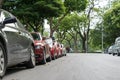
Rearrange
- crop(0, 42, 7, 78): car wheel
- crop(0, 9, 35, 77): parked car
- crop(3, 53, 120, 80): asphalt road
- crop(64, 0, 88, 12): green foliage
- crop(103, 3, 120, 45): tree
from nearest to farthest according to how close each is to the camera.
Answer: crop(0, 42, 7, 78): car wheel
crop(0, 9, 35, 77): parked car
crop(3, 53, 120, 80): asphalt road
crop(64, 0, 88, 12): green foliage
crop(103, 3, 120, 45): tree

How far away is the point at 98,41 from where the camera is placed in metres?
83.2

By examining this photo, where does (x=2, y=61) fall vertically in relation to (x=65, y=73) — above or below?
above

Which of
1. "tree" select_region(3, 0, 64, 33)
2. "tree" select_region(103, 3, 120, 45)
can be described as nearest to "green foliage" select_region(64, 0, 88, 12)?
"tree" select_region(3, 0, 64, 33)

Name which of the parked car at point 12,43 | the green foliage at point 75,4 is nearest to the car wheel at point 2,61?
the parked car at point 12,43

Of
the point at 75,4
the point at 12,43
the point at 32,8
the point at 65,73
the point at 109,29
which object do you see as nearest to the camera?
the point at 12,43

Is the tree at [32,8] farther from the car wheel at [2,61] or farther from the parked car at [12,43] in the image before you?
the car wheel at [2,61]

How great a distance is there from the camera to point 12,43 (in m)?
9.77

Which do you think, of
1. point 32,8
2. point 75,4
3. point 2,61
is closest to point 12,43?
point 2,61

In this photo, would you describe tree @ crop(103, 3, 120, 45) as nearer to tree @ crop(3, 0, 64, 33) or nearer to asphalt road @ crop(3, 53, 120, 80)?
tree @ crop(3, 0, 64, 33)

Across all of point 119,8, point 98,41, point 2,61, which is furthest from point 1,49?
point 98,41

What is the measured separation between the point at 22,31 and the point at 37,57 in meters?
3.46

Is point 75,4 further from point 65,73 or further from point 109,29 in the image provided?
point 109,29

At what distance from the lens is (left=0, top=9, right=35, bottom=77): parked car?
8.99 meters

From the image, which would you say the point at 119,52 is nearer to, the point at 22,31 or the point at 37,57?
the point at 37,57
